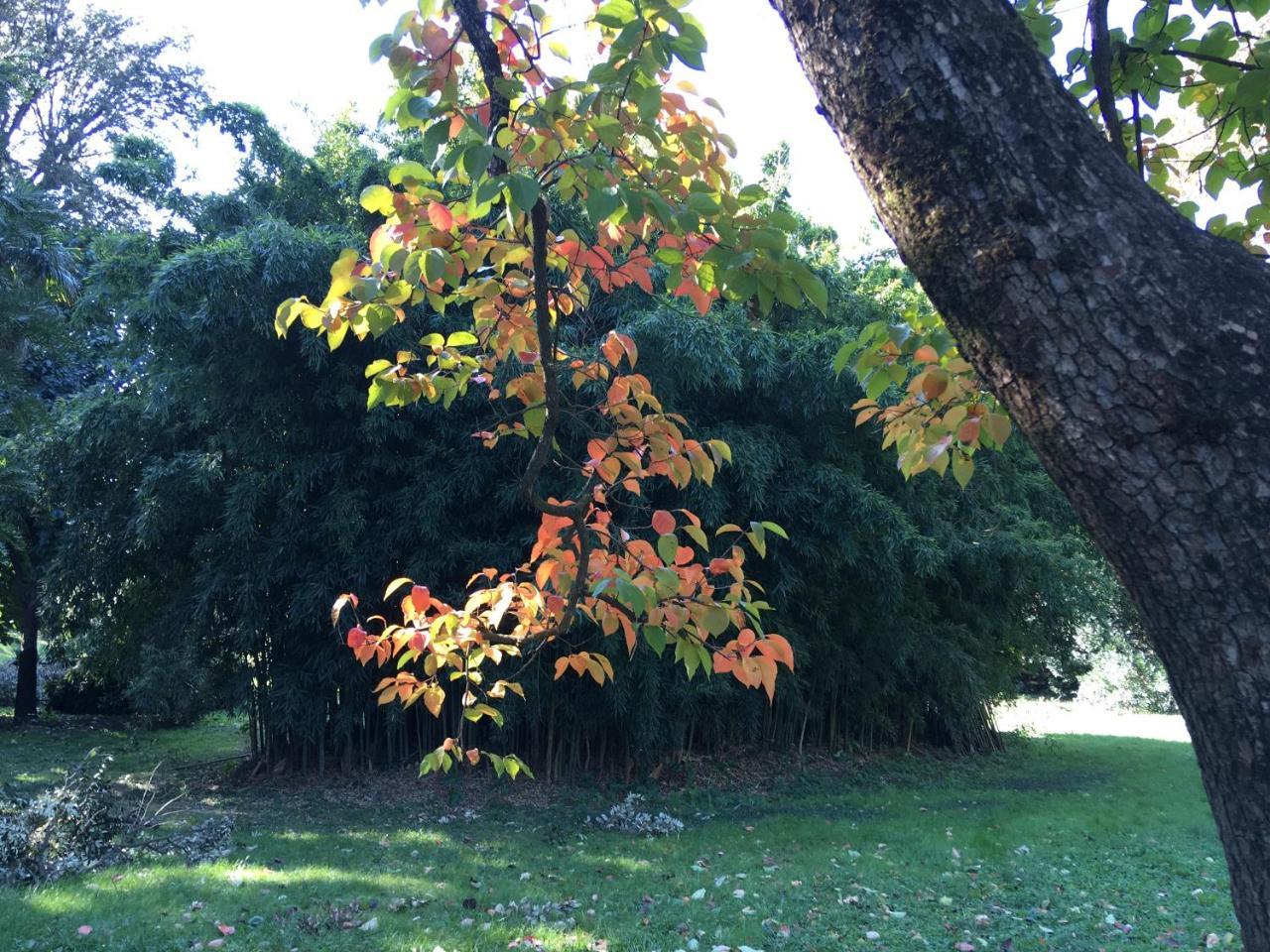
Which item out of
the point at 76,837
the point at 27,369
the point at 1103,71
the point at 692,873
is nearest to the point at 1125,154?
the point at 1103,71

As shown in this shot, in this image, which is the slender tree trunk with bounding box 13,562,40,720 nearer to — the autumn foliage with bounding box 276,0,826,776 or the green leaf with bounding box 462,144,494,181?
the autumn foliage with bounding box 276,0,826,776

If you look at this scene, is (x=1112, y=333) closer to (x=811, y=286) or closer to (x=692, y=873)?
(x=811, y=286)

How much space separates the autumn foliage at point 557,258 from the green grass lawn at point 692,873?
223cm

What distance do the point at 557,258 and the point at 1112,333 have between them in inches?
43.6

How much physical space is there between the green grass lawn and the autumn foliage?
2230 mm

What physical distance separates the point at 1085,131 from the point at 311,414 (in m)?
6.48

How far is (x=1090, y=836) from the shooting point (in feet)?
19.5

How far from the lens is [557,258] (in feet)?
6.00

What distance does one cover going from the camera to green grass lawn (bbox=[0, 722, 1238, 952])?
12.2 ft

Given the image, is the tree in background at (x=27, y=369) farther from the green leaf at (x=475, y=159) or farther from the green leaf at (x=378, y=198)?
the green leaf at (x=475, y=159)

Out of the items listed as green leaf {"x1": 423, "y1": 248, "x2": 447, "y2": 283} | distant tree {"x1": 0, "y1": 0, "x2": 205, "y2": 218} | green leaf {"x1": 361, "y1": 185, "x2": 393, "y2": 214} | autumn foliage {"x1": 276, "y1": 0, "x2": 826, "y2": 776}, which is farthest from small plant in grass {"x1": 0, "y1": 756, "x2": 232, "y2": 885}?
distant tree {"x1": 0, "y1": 0, "x2": 205, "y2": 218}

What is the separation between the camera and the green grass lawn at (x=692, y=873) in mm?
3725

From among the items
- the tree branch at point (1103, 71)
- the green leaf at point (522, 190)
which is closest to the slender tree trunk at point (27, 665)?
the green leaf at point (522, 190)


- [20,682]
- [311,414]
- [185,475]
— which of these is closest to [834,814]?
[311,414]
